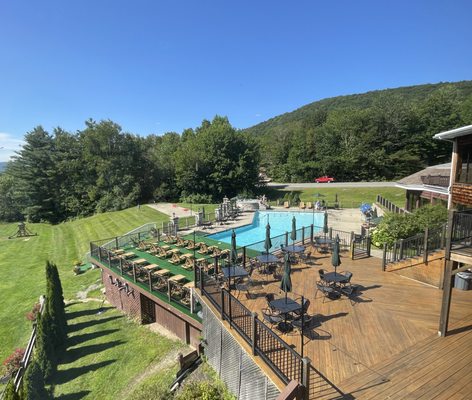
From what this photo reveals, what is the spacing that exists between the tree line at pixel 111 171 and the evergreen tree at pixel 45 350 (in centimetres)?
3227

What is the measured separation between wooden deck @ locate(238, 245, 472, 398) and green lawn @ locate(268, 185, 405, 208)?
26626mm

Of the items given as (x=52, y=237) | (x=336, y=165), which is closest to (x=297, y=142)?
(x=336, y=165)

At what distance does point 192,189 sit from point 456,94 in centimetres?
6215

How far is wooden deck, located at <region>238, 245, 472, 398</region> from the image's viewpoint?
6098 mm

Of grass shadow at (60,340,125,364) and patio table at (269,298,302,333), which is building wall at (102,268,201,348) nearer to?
grass shadow at (60,340,125,364)

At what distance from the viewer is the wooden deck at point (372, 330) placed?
6098mm

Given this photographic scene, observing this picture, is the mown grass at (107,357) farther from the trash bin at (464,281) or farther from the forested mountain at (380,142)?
the forested mountain at (380,142)

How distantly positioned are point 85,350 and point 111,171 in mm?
36040

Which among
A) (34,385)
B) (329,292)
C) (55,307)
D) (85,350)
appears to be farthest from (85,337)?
(329,292)

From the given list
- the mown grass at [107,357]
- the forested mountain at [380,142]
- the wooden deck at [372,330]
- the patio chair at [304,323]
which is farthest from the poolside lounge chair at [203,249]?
the forested mountain at [380,142]

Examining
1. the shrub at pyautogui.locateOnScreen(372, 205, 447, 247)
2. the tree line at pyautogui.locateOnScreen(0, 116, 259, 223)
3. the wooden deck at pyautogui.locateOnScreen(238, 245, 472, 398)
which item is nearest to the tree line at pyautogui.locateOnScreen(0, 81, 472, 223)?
the tree line at pyautogui.locateOnScreen(0, 116, 259, 223)

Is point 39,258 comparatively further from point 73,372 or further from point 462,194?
point 462,194

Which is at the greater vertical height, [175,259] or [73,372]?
[175,259]

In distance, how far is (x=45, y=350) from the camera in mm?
12188
